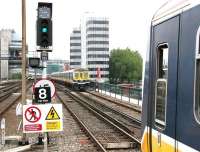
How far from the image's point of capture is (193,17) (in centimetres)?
491

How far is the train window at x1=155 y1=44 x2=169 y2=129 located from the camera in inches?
232

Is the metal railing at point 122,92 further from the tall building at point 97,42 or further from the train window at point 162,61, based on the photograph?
the tall building at point 97,42

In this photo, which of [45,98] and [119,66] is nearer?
[45,98]

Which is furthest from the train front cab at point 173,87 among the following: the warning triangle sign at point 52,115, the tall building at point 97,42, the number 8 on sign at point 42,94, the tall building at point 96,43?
the tall building at point 96,43

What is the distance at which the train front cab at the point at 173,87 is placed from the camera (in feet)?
15.8

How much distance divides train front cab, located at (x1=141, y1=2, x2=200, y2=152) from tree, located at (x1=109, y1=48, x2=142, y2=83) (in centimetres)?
14213

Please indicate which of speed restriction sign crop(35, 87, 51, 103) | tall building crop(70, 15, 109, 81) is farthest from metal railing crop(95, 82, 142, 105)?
tall building crop(70, 15, 109, 81)

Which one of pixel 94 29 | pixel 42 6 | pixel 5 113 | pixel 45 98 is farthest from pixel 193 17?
pixel 94 29

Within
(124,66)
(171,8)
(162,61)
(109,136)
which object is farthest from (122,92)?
(124,66)

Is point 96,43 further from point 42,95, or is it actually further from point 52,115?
point 52,115

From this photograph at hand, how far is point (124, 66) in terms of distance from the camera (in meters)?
155

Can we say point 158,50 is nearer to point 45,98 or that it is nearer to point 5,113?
point 45,98

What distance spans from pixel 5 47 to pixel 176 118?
537 feet

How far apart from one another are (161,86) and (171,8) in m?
0.96
